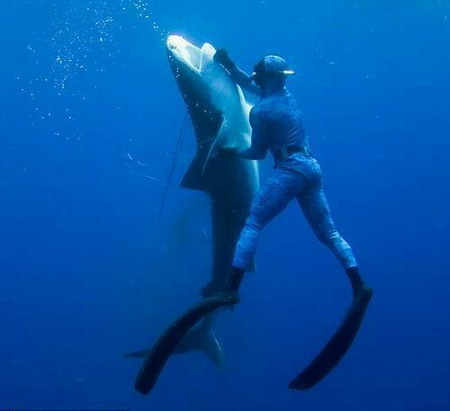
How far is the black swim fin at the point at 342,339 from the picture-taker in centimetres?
527

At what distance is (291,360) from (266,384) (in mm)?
1662

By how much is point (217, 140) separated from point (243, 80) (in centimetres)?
78

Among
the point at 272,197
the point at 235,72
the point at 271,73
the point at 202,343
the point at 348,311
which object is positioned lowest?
the point at 202,343

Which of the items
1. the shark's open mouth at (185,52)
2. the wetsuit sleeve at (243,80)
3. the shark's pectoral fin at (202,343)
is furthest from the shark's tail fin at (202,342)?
the shark's open mouth at (185,52)

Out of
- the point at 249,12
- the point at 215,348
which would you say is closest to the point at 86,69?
the point at 249,12

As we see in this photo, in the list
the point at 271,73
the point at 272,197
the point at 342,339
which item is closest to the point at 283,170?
the point at 272,197

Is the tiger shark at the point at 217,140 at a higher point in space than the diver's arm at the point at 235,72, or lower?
lower

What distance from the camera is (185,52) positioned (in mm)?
6457

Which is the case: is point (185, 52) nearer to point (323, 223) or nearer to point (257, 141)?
point (257, 141)

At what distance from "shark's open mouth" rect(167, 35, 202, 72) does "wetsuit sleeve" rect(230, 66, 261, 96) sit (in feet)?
1.36

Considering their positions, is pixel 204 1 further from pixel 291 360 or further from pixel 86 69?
pixel 291 360

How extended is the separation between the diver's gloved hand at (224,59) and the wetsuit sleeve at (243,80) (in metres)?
0.05

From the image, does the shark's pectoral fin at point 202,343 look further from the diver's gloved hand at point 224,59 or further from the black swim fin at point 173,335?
the diver's gloved hand at point 224,59

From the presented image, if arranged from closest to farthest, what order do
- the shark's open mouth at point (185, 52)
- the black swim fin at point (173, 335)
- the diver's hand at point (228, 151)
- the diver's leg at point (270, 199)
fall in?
1. the black swim fin at point (173, 335)
2. the diver's leg at point (270, 199)
3. the shark's open mouth at point (185, 52)
4. the diver's hand at point (228, 151)
